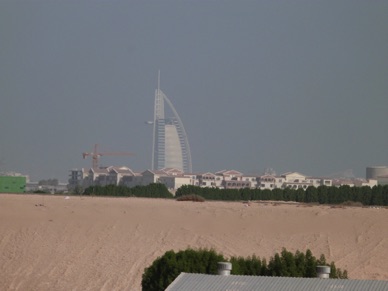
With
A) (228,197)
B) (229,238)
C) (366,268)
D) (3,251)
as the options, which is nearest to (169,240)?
(229,238)

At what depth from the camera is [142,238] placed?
2211 inches

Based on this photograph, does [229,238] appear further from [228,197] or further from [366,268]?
[228,197]

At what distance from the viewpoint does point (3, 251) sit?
54.5 meters

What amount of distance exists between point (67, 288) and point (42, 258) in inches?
240

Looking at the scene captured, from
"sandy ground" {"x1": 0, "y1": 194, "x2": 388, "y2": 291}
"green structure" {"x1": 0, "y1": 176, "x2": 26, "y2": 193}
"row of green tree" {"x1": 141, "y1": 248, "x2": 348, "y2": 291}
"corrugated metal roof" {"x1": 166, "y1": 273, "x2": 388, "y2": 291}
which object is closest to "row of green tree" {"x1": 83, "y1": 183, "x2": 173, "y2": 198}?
"green structure" {"x1": 0, "y1": 176, "x2": 26, "y2": 193}

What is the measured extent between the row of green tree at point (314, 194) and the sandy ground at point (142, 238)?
32132mm

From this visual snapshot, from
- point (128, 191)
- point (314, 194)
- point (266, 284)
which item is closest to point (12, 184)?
point (128, 191)

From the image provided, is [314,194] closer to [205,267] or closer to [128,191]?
[128,191]

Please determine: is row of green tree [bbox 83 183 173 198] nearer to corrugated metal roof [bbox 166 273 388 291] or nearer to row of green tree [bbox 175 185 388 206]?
row of green tree [bbox 175 185 388 206]

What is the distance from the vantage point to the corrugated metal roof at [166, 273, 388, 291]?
997 inches

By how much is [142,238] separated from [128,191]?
2160 inches

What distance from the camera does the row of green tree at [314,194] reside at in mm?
99875

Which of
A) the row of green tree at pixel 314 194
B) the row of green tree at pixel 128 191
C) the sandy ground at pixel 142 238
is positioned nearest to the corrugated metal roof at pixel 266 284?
the sandy ground at pixel 142 238

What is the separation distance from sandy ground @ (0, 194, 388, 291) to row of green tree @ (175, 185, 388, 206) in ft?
105
